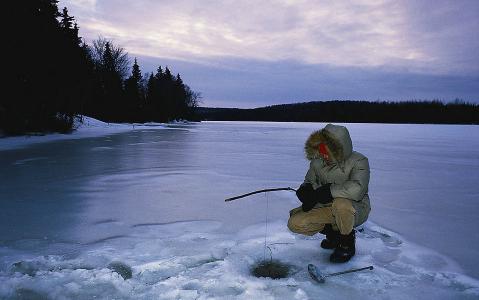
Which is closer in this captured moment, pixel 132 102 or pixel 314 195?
pixel 314 195

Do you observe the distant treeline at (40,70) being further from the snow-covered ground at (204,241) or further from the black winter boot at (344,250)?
the black winter boot at (344,250)

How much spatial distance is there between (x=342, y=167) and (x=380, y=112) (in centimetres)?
13059

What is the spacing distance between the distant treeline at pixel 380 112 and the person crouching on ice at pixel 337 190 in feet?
394

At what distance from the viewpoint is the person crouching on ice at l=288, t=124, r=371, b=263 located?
10.7ft

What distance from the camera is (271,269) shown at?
3.27m

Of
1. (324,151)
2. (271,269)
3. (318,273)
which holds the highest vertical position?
(324,151)

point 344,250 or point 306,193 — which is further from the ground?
point 306,193

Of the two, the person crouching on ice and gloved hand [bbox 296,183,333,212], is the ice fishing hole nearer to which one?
the person crouching on ice

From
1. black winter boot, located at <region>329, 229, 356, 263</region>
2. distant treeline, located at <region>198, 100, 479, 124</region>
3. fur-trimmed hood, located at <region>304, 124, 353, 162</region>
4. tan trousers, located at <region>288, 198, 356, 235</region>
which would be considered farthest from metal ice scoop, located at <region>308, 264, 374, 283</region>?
distant treeline, located at <region>198, 100, 479, 124</region>

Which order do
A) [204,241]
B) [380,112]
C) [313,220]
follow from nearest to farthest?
[313,220], [204,241], [380,112]

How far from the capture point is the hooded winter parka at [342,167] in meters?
3.26

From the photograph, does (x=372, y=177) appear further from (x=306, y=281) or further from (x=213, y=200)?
(x=306, y=281)

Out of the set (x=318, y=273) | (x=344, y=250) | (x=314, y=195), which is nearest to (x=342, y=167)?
(x=314, y=195)

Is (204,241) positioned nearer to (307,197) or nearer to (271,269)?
(271,269)
